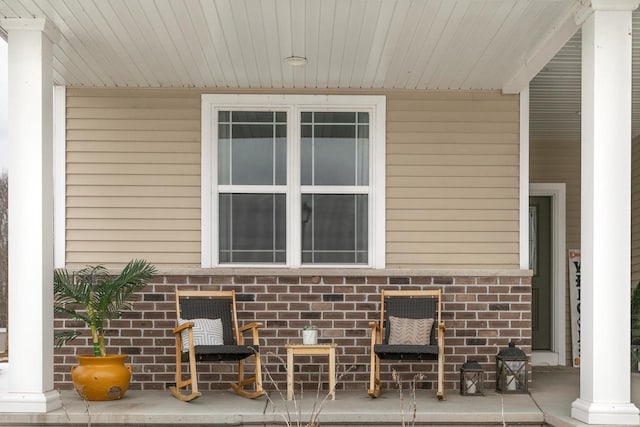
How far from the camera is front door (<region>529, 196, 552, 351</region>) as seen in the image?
9680mm

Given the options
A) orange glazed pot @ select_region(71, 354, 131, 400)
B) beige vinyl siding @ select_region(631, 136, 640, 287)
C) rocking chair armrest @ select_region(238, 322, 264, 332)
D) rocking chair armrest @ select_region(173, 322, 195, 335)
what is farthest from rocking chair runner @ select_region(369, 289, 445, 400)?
beige vinyl siding @ select_region(631, 136, 640, 287)

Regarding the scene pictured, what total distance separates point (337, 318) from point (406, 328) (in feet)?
2.07

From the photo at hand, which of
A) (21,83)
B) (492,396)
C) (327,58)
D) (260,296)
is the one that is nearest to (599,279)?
(492,396)

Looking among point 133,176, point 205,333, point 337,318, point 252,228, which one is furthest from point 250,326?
point 133,176

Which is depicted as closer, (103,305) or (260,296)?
(103,305)

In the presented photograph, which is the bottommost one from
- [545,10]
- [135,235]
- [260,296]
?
[260,296]

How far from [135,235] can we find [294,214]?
1284mm

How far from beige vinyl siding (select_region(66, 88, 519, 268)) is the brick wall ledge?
0.10 metres

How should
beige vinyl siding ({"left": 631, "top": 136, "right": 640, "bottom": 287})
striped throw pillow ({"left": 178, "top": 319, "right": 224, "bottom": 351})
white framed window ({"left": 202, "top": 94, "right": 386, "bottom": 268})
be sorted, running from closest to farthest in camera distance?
striped throw pillow ({"left": 178, "top": 319, "right": 224, "bottom": 351}) < white framed window ({"left": 202, "top": 94, "right": 386, "bottom": 268}) < beige vinyl siding ({"left": 631, "top": 136, "right": 640, "bottom": 287})

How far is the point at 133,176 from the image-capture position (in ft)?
24.6

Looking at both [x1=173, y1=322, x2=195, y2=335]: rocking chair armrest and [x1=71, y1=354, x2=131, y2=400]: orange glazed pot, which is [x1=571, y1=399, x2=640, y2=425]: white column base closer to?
[x1=173, y1=322, x2=195, y2=335]: rocking chair armrest

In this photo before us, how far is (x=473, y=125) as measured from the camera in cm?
756

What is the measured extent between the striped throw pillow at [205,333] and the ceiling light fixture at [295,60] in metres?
2.02

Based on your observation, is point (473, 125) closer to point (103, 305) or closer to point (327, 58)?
point (327, 58)
